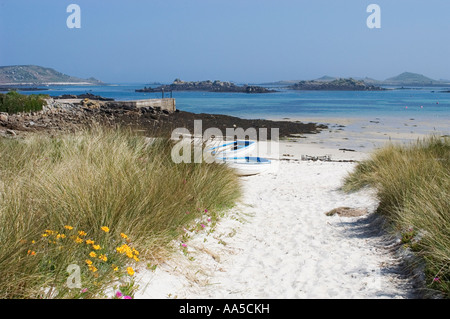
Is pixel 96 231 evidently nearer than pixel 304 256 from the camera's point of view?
Yes

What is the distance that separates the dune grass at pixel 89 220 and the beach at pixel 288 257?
1.09ft

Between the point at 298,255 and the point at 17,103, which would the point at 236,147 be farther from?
the point at 17,103

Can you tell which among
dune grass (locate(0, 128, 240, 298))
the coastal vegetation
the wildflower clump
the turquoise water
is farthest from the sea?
the coastal vegetation

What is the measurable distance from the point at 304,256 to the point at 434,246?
1.65 meters

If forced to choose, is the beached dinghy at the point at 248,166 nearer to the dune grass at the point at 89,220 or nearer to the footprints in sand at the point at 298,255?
the footprints in sand at the point at 298,255

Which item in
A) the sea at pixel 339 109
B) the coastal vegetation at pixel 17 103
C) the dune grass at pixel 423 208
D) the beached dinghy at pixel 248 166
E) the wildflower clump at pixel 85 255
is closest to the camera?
the wildflower clump at pixel 85 255

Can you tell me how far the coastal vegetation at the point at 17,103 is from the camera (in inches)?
764

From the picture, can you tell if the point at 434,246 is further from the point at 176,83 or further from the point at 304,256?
the point at 176,83

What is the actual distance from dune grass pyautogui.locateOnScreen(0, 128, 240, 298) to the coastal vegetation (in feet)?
46.9

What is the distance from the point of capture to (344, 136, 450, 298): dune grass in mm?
4078

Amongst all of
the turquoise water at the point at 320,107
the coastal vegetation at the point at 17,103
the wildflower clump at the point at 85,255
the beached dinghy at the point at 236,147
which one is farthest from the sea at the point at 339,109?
the coastal vegetation at the point at 17,103

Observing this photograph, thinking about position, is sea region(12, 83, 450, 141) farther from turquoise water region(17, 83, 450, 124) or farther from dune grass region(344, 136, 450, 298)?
dune grass region(344, 136, 450, 298)
